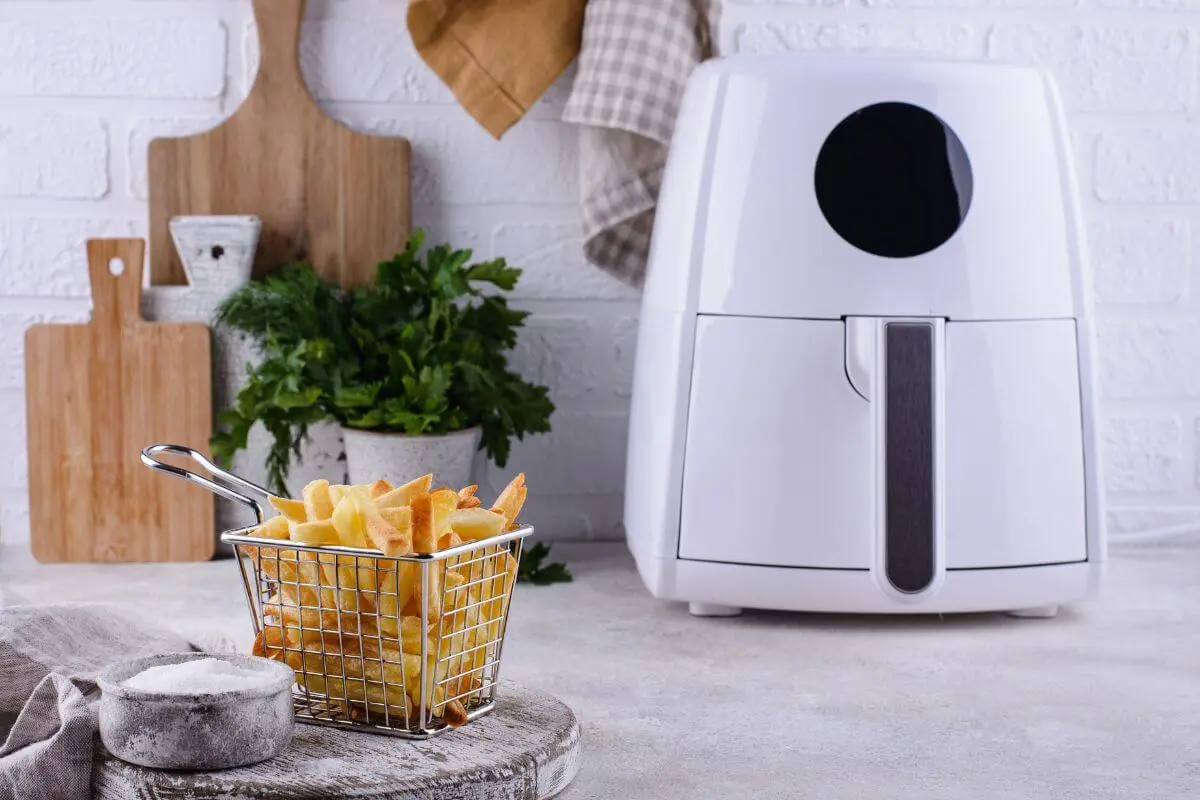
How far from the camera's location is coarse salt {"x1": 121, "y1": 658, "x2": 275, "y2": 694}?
23.4 inches

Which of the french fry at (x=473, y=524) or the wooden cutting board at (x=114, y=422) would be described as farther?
the wooden cutting board at (x=114, y=422)

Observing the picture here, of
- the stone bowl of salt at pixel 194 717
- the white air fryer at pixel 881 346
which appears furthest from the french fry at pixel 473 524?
the white air fryer at pixel 881 346

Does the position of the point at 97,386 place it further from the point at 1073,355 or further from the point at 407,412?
the point at 1073,355

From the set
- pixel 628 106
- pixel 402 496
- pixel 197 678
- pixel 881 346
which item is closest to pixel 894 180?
pixel 881 346

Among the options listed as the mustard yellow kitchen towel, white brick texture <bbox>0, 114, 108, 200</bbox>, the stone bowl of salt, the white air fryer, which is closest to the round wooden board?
the stone bowl of salt

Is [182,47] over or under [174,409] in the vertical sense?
over

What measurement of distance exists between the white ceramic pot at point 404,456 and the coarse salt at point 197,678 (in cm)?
58

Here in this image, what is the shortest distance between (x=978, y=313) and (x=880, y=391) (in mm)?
106

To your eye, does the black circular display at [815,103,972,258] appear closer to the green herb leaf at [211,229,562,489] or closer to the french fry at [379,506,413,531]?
the green herb leaf at [211,229,562,489]

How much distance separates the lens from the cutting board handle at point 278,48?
134cm

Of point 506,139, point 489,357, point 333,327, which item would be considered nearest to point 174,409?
point 333,327

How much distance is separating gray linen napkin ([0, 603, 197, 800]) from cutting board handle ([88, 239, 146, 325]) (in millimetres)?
550

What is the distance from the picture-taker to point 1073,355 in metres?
1.08

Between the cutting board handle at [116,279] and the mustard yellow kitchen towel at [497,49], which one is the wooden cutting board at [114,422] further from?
the mustard yellow kitchen towel at [497,49]
